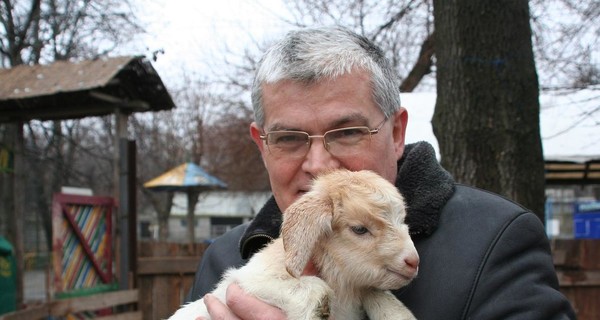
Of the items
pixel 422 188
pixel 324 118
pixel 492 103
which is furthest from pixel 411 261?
pixel 492 103

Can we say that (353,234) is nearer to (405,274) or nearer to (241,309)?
(405,274)

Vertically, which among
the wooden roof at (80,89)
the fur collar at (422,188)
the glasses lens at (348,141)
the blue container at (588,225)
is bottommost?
the blue container at (588,225)

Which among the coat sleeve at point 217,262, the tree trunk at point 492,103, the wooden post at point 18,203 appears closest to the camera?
the coat sleeve at point 217,262

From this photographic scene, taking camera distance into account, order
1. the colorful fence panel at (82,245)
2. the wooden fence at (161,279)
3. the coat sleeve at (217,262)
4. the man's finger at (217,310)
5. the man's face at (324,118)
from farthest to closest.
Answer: the wooden fence at (161,279)
the colorful fence panel at (82,245)
the coat sleeve at (217,262)
the man's face at (324,118)
the man's finger at (217,310)

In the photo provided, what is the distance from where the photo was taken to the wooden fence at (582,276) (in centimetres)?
823

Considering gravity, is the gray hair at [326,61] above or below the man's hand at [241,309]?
above

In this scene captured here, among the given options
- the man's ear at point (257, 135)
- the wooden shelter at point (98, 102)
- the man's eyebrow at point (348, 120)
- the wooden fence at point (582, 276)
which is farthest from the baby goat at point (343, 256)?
the wooden fence at point (582, 276)

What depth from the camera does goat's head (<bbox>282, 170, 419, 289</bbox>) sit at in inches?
Answer: 78.8

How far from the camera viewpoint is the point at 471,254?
87.4 inches

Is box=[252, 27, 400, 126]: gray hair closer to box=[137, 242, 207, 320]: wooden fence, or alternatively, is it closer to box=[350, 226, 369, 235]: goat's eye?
box=[350, 226, 369, 235]: goat's eye

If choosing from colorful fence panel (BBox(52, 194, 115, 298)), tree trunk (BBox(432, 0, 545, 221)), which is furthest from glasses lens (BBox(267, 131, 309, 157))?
colorful fence panel (BBox(52, 194, 115, 298))

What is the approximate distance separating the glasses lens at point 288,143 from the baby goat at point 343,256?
0.85 ft

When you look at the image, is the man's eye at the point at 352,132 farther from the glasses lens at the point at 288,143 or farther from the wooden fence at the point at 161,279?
the wooden fence at the point at 161,279

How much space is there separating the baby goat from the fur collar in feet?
0.88
